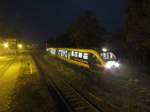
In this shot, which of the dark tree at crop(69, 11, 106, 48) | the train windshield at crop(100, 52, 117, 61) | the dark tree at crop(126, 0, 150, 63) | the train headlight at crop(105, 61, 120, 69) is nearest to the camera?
the train headlight at crop(105, 61, 120, 69)

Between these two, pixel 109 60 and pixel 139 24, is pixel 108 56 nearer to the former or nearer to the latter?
pixel 109 60

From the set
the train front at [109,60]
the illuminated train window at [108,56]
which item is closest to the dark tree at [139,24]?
the illuminated train window at [108,56]

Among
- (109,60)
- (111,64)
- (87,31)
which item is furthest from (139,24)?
(87,31)

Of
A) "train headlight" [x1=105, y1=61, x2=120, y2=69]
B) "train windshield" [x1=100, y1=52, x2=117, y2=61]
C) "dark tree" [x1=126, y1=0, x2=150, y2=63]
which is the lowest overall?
"train headlight" [x1=105, y1=61, x2=120, y2=69]

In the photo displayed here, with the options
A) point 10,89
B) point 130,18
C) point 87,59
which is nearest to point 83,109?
point 10,89

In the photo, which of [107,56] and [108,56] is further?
[108,56]

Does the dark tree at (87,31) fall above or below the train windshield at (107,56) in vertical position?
above

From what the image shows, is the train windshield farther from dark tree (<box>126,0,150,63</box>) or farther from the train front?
dark tree (<box>126,0,150,63</box>)

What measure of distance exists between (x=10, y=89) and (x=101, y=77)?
8250mm

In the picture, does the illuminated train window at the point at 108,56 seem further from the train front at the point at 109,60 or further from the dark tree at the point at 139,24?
the dark tree at the point at 139,24

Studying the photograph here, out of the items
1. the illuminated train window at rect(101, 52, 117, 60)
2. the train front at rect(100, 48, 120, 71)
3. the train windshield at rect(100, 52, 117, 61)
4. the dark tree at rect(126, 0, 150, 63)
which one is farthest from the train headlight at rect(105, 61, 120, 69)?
the dark tree at rect(126, 0, 150, 63)

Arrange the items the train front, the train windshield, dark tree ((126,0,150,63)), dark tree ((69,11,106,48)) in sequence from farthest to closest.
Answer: dark tree ((69,11,106,48)) → dark tree ((126,0,150,63)) → the train windshield → the train front

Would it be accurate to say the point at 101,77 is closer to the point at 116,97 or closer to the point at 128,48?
the point at 116,97

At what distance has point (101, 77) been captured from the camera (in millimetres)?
21719
